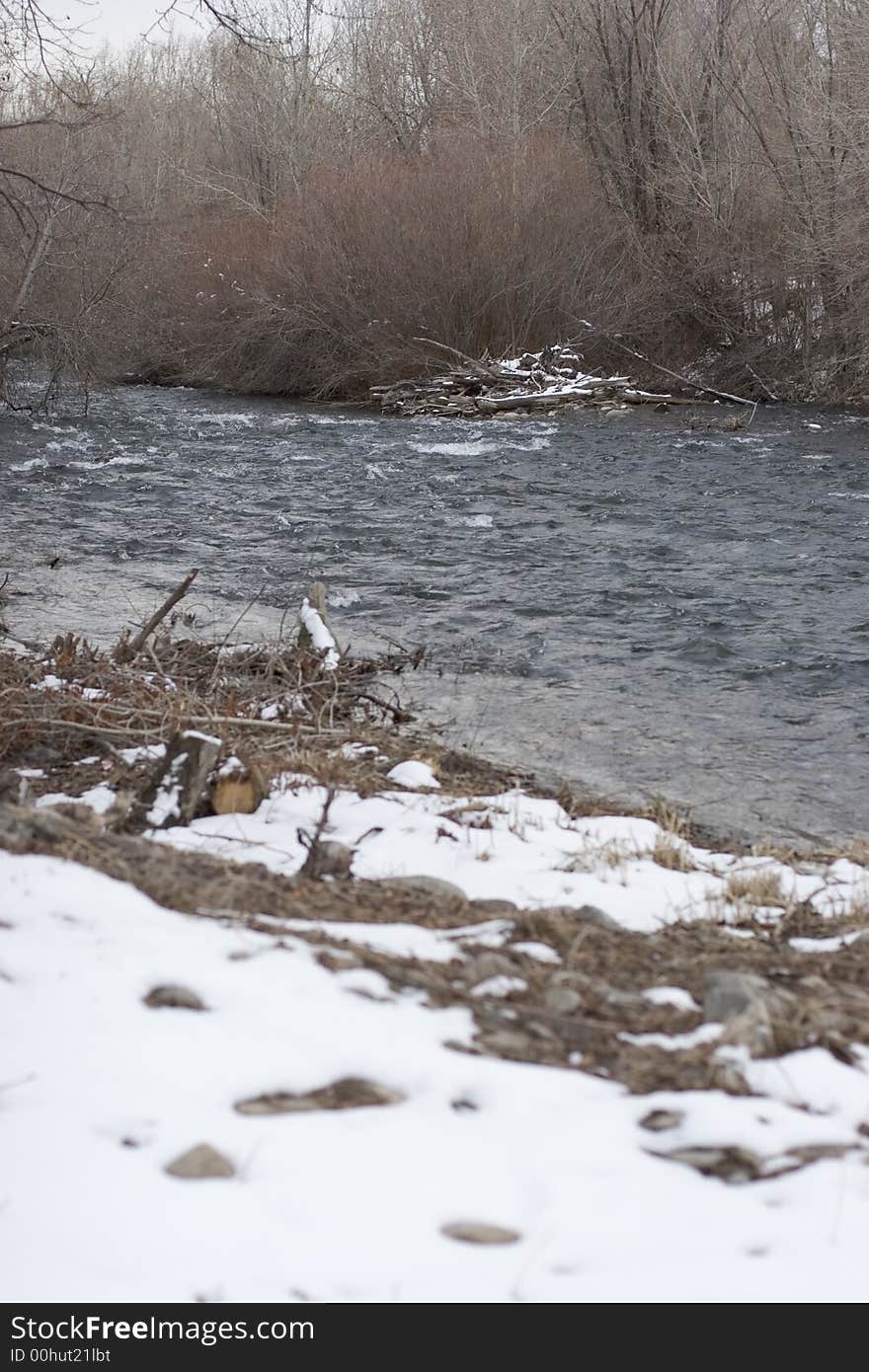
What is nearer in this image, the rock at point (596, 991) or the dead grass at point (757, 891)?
the rock at point (596, 991)

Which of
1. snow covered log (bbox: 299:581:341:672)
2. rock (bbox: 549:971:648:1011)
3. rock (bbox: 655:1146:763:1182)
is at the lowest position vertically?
rock (bbox: 655:1146:763:1182)

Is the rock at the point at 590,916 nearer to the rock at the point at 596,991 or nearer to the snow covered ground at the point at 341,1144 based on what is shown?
the snow covered ground at the point at 341,1144

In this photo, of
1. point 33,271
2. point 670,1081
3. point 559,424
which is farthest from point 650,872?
point 33,271

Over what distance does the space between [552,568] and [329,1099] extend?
807 centimetres

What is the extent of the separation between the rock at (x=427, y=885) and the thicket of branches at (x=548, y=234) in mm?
15901

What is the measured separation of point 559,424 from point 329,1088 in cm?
1692

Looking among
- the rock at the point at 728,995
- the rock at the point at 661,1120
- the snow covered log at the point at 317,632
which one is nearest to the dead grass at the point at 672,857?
the rock at the point at 728,995

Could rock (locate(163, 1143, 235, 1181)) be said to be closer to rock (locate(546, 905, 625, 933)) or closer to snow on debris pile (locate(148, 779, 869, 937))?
rock (locate(546, 905, 625, 933))

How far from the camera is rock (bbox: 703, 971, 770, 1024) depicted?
288cm

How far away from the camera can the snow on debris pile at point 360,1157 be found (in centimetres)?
212

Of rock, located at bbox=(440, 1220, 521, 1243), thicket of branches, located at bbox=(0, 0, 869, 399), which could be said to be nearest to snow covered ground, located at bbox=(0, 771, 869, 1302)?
rock, located at bbox=(440, 1220, 521, 1243)

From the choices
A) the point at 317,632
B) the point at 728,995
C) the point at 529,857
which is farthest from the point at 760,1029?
the point at 317,632

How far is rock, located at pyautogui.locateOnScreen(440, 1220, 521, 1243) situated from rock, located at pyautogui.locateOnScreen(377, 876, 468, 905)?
1.60 meters
